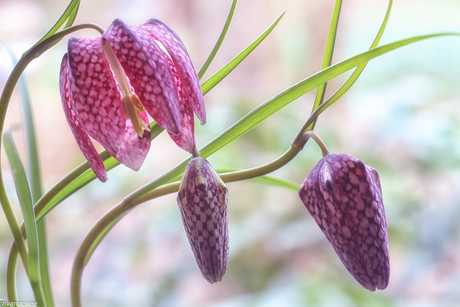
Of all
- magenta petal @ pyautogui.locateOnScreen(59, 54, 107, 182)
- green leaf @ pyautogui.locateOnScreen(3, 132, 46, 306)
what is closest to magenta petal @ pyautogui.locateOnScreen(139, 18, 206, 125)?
magenta petal @ pyautogui.locateOnScreen(59, 54, 107, 182)

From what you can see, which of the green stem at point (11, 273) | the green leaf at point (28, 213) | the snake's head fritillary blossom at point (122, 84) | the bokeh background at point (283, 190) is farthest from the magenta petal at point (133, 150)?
the bokeh background at point (283, 190)

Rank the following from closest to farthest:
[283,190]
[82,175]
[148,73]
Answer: [148,73] < [82,175] < [283,190]

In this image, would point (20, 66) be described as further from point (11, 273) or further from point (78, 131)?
point (11, 273)

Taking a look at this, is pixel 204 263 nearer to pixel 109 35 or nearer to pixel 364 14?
pixel 109 35

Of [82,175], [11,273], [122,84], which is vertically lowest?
[11,273]

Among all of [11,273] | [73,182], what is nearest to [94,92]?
[73,182]

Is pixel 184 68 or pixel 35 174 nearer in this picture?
pixel 184 68
